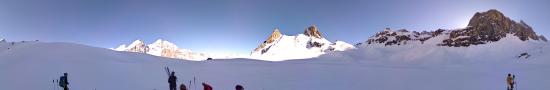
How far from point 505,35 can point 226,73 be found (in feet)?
265

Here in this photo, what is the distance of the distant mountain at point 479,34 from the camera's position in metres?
104

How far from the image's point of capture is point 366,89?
35.8 meters

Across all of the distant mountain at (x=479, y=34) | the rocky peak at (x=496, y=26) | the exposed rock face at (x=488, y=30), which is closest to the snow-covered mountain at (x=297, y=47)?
the distant mountain at (x=479, y=34)

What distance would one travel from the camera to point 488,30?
110 meters

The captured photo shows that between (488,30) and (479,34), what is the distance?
3204 millimetres

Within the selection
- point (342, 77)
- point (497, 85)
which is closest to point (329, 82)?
point (342, 77)

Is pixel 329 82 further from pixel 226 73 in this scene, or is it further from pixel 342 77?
pixel 226 73

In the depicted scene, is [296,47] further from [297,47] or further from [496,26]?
[496,26]

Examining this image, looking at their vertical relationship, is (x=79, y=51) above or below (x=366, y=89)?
above

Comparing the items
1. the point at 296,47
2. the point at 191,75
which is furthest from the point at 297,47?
the point at 191,75

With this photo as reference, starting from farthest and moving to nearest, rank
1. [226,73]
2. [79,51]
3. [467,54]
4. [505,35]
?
[505,35]
[467,54]
[79,51]
[226,73]

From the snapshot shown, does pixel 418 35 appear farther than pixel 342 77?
Yes

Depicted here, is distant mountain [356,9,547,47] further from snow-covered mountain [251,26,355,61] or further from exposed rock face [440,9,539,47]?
snow-covered mountain [251,26,355,61]

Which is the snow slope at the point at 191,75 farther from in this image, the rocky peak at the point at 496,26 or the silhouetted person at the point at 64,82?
the rocky peak at the point at 496,26
